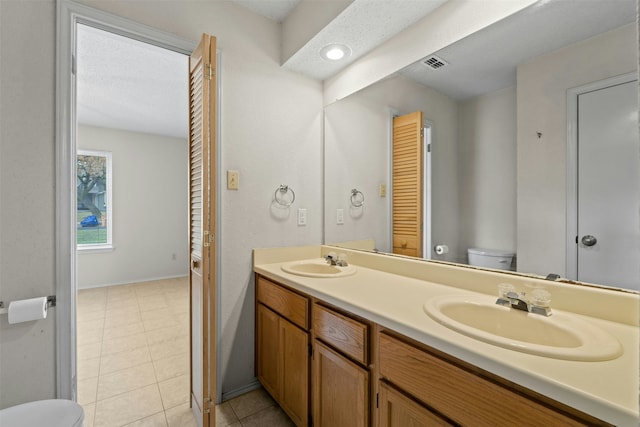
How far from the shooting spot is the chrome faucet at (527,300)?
95 centimetres

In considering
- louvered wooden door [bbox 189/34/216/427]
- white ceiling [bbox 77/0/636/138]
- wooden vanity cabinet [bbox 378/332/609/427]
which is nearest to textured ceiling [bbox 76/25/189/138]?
white ceiling [bbox 77/0/636/138]

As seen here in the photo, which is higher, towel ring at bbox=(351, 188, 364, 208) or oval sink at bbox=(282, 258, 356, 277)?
towel ring at bbox=(351, 188, 364, 208)

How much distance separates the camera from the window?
4.48 m

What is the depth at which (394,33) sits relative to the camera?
1.64 meters

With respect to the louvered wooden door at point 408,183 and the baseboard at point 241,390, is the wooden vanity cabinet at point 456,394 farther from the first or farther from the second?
the baseboard at point 241,390

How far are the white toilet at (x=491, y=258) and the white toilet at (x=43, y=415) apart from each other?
5.83 ft

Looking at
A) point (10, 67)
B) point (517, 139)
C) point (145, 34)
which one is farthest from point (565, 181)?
point (10, 67)

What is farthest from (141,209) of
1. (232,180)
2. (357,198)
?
(357,198)

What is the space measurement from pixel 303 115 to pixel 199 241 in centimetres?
118

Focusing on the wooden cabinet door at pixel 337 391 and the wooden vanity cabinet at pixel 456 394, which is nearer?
the wooden vanity cabinet at pixel 456 394

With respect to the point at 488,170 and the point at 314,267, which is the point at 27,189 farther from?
the point at 488,170

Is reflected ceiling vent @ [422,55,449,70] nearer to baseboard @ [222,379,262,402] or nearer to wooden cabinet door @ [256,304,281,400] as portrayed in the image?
wooden cabinet door @ [256,304,281,400]

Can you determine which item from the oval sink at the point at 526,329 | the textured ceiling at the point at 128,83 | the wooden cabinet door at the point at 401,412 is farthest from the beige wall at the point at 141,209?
the oval sink at the point at 526,329

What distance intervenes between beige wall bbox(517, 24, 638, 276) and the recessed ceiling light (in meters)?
1.05
